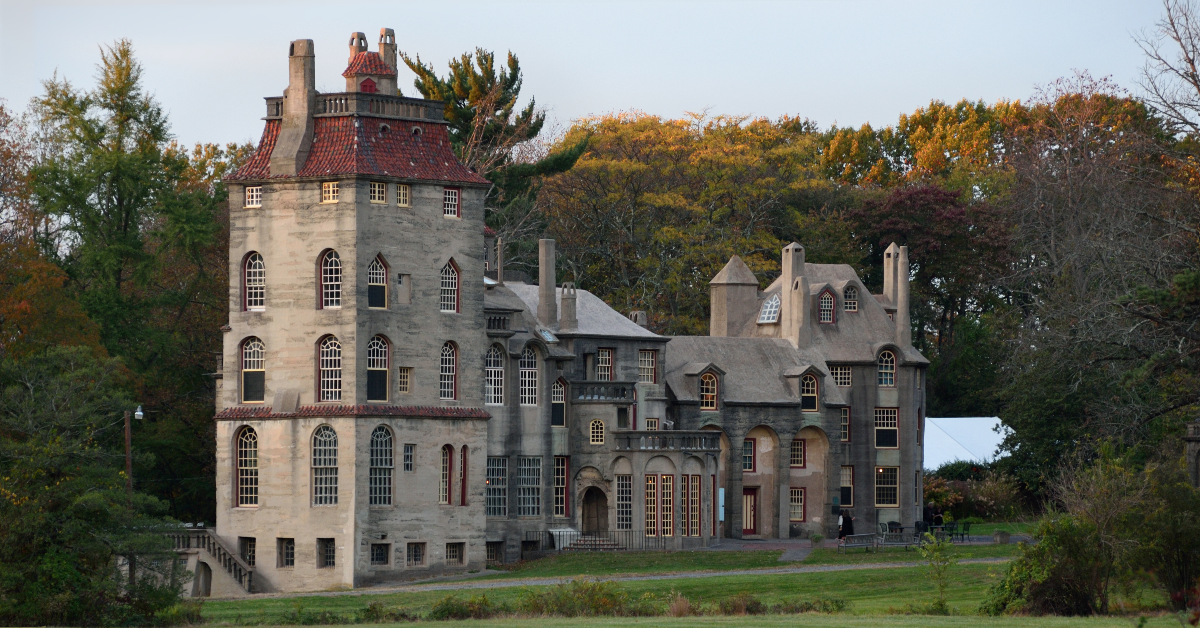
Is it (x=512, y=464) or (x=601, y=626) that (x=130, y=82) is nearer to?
(x=512, y=464)

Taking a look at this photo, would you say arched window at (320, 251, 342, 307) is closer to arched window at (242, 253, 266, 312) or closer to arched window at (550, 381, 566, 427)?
arched window at (242, 253, 266, 312)

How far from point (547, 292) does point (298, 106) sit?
486 inches

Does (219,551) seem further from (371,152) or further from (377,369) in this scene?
(371,152)

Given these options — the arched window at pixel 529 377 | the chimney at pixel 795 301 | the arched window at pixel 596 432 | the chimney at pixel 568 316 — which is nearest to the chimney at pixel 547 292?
the chimney at pixel 568 316

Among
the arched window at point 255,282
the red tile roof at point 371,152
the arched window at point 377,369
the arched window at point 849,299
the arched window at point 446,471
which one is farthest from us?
the arched window at point 849,299

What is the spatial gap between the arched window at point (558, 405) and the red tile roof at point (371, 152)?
Answer: 353 inches

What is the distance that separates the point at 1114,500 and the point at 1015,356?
111 ft

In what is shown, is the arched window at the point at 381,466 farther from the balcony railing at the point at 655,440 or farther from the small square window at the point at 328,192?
the balcony railing at the point at 655,440

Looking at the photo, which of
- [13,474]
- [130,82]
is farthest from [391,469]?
[130,82]

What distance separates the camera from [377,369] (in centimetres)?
6219

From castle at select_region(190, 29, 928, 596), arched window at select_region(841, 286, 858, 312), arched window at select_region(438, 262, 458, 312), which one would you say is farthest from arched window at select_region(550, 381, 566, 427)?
arched window at select_region(841, 286, 858, 312)

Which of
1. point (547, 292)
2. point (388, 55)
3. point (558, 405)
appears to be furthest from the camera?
point (547, 292)

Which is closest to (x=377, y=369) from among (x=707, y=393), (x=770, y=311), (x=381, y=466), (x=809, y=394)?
(x=381, y=466)

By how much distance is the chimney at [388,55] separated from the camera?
214 ft
